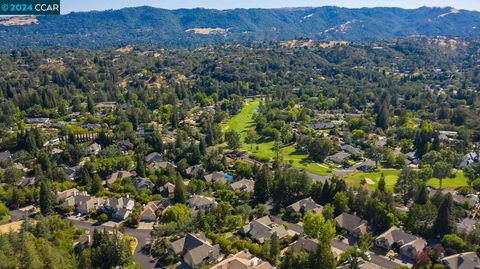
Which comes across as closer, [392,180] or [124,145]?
[392,180]

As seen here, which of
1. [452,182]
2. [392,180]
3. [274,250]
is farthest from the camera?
[392,180]

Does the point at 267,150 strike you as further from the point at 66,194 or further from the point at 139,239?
the point at 139,239

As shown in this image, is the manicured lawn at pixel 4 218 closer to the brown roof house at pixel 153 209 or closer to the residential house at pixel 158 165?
the brown roof house at pixel 153 209

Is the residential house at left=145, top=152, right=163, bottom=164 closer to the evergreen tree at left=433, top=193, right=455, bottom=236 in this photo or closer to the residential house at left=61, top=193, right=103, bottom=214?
the residential house at left=61, top=193, right=103, bottom=214

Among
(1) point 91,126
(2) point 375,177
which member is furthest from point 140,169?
(2) point 375,177

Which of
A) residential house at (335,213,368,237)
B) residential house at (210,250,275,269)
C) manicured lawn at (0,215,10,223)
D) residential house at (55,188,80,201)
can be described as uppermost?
residential house at (335,213,368,237)

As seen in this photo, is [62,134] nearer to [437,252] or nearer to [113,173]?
[113,173]

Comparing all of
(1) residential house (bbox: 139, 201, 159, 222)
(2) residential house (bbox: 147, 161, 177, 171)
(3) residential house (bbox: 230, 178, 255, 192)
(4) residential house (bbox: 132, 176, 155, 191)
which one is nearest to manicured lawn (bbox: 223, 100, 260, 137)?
(2) residential house (bbox: 147, 161, 177, 171)
